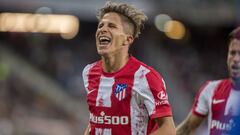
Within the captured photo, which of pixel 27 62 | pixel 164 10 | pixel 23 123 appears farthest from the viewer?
pixel 164 10

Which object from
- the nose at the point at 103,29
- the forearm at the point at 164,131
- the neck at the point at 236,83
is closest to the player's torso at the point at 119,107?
the forearm at the point at 164,131

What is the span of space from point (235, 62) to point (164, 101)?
1.25m

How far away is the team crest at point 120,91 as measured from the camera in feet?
16.6

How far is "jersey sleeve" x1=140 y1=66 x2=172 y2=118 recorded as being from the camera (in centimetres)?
490

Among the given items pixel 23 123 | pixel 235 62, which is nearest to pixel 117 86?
pixel 235 62

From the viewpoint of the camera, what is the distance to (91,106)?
5258 millimetres

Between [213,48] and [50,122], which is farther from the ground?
[213,48]

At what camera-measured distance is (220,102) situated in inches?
245

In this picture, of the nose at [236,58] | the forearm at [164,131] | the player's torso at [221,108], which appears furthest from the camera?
the player's torso at [221,108]

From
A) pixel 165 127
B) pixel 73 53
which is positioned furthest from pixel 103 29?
pixel 73 53

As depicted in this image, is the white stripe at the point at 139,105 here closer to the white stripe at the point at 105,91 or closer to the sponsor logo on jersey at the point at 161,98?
the sponsor logo on jersey at the point at 161,98

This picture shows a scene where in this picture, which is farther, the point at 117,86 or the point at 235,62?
the point at 235,62

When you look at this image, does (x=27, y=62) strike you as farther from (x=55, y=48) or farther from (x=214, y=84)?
(x=214, y=84)

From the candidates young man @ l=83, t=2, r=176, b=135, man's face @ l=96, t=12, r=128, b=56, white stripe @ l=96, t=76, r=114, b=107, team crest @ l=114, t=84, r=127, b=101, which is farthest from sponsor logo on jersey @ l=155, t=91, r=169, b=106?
man's face @ l=96, t=12, r=128, b=56
